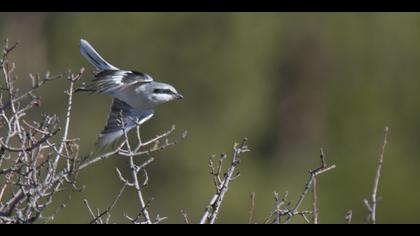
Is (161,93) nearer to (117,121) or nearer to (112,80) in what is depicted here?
(117,121)

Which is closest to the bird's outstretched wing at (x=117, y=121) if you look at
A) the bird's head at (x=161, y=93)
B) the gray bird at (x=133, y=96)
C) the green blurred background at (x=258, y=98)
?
the gray bird at (x=133, y=96)

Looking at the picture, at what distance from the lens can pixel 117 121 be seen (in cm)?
523

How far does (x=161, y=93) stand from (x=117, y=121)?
36 cm

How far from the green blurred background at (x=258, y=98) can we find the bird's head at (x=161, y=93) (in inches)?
249

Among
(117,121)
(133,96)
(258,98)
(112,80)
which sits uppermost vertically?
(112,80)

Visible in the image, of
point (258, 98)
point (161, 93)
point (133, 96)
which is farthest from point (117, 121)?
point (258, 98)

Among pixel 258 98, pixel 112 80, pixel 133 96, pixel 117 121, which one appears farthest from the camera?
pixel 258 98

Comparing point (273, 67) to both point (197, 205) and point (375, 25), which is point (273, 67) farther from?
point (197, 205)

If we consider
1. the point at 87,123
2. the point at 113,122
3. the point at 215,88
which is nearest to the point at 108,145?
the point at 113,122

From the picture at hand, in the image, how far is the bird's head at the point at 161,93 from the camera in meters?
5.43

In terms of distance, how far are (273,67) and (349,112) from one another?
1.52m

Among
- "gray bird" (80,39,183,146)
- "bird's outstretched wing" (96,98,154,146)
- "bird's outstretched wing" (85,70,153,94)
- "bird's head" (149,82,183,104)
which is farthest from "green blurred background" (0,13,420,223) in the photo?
"bird's outstretched wing" (85,70,153,94)

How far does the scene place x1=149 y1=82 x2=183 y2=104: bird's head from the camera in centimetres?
543

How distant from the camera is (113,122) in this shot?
5.44m
